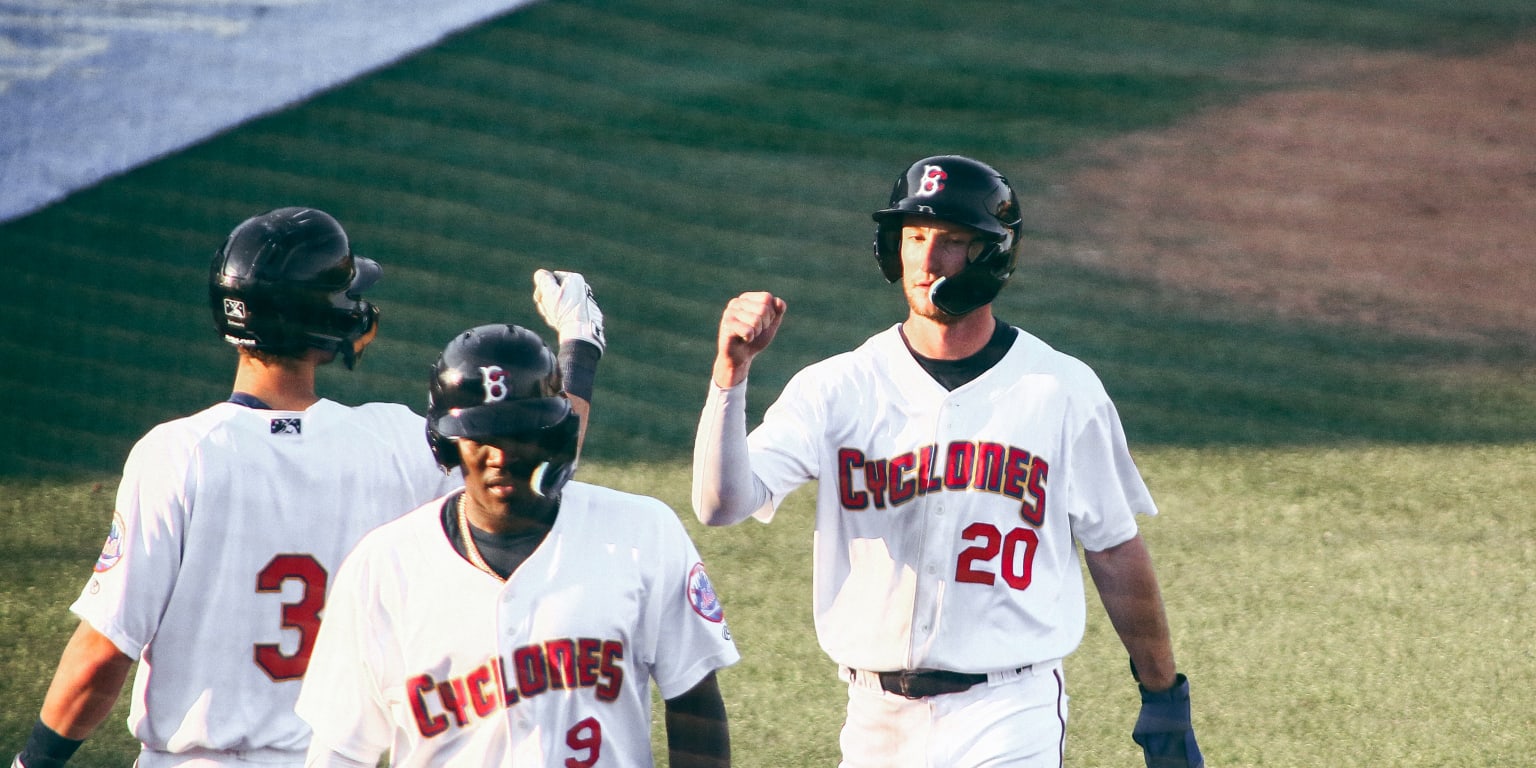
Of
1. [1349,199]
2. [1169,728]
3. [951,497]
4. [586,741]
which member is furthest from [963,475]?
[1349,199]

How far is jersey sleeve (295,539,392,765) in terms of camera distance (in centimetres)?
221

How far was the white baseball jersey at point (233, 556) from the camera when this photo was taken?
93.8 inches

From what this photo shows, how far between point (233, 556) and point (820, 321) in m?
4.65

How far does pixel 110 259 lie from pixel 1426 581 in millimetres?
5409

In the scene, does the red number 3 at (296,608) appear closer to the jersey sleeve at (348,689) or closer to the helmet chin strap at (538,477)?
the jersey sleeve at (348,689)

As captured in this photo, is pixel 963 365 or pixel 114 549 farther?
pixel 963 365

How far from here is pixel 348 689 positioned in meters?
2.21

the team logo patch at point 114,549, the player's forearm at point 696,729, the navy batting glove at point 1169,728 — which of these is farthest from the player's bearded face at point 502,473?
the navy batting glove at point 1169,728

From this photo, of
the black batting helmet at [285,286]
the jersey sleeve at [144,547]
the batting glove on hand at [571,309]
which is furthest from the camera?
the batting glove on hand at [571,309]

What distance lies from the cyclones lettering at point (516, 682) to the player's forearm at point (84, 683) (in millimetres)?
483

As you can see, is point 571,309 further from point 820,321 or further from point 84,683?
point 820,321

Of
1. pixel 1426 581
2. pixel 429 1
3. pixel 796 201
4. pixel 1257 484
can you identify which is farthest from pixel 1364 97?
pixel 429 1

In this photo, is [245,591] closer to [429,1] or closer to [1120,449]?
[1120,449]

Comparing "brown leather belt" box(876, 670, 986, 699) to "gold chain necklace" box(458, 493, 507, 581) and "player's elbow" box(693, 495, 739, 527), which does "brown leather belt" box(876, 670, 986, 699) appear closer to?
"player's elbow" box(693, 495, 739, 527)
